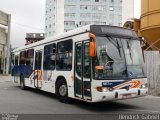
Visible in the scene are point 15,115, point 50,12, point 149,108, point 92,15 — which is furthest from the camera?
point 50,12

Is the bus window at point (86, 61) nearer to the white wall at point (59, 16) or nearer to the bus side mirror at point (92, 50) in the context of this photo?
the bus side mirror at point (92, 50)

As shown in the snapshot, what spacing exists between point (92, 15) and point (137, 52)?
7002 centimetres

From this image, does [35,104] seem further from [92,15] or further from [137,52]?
[92,15]

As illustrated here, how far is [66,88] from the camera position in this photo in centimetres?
1247

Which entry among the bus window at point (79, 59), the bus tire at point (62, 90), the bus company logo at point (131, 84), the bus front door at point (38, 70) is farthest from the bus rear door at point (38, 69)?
the bus company logo at point (131, 84)

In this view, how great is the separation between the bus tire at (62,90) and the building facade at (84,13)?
220 feet

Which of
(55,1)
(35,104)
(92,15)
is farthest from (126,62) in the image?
(55,1)

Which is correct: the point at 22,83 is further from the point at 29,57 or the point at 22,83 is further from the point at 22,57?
the point at 29,57

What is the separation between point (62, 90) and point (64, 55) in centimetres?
143

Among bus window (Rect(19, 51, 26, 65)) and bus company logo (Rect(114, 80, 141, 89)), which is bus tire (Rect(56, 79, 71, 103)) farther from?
bus window (Rect(19, 51, 26, 65))

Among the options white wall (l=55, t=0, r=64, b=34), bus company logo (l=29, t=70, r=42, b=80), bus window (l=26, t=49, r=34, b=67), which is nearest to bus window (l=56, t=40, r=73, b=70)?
bus company logo (l=29, t=70, r=42, b=80)

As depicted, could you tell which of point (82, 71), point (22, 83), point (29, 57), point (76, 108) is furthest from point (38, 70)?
point (82, 71)

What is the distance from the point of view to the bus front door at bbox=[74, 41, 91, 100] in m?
10.7

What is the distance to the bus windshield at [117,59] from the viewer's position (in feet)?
34.1
